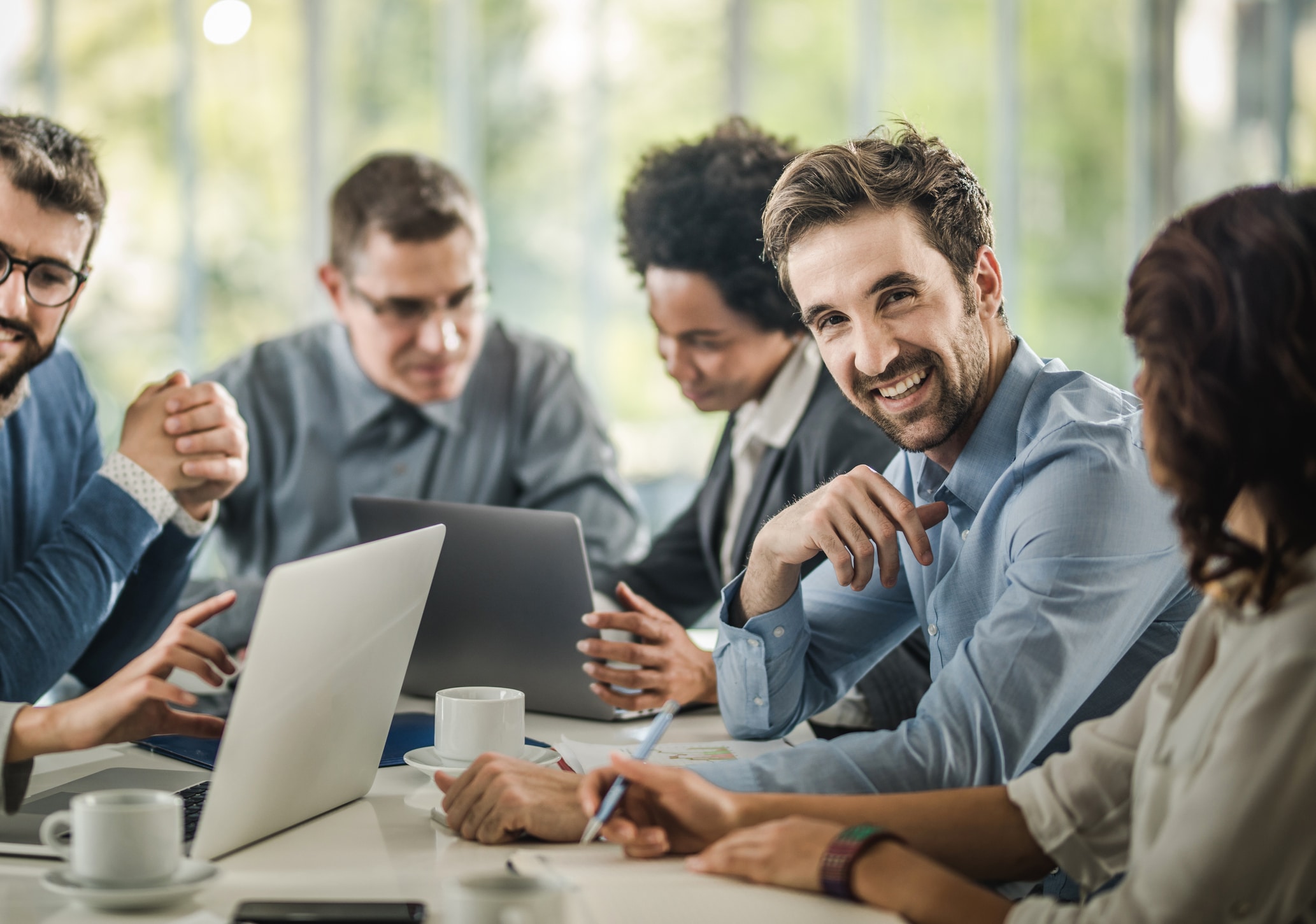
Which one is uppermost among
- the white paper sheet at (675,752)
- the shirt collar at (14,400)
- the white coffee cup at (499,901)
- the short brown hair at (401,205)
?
the short brown hair at (401,205)

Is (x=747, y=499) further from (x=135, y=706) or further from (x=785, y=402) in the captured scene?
(x=135, y=706)

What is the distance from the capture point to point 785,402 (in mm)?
2127

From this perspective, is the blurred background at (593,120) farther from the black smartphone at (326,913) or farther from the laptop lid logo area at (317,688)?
the black smartphone at (326,913)

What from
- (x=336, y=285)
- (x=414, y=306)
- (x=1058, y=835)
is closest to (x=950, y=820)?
(x=1058, y=835)

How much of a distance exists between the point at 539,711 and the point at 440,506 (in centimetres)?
34

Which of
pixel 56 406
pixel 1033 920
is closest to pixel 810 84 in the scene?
pixel 56 406

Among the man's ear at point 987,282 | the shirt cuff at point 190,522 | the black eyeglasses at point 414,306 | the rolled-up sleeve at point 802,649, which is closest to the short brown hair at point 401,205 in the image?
the black eyeglasses at point 414,306

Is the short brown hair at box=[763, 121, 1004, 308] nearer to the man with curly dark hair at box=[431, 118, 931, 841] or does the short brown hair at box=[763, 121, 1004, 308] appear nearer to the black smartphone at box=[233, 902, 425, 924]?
the man with curly dark hair at box=[431, 118, 931, 841]

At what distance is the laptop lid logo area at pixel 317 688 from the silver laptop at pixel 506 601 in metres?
0.34

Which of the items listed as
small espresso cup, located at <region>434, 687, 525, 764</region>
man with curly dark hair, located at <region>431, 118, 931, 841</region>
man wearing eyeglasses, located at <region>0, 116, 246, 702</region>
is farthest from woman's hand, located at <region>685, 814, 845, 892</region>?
man wearing eyeglasses, located at <region>0, 116, 246, 702</region>

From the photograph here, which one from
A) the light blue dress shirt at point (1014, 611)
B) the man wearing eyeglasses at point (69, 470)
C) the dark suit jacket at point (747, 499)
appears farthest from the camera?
the dark suit jacket at point (747, 499)

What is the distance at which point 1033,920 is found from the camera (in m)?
0.84

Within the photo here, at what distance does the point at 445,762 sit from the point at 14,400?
1.00 meters

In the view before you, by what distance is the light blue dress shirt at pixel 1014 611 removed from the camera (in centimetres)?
114
